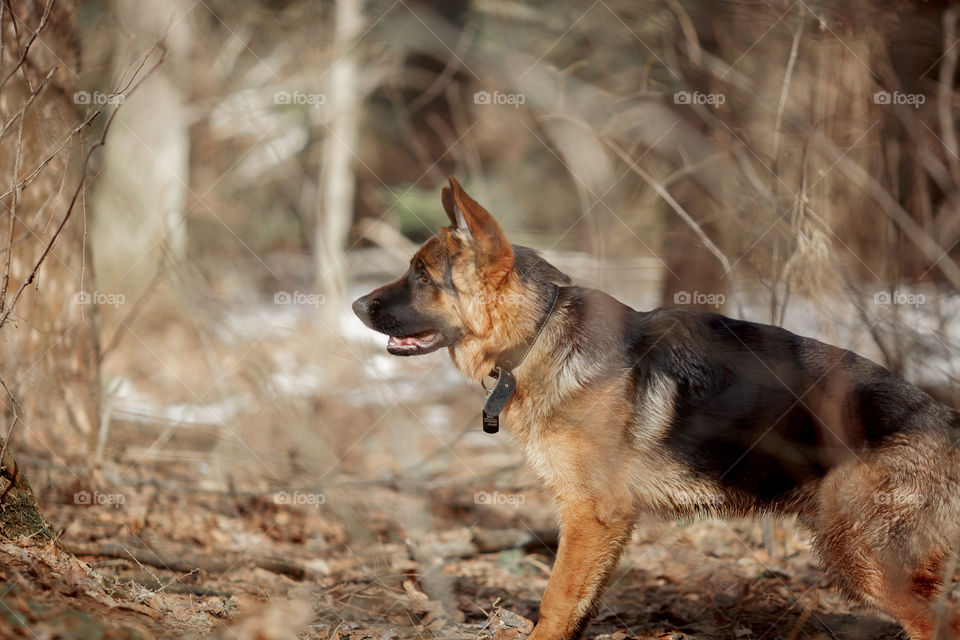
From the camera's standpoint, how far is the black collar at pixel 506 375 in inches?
168

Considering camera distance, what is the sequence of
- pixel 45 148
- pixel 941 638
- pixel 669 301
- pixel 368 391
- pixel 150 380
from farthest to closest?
pixel 150 380
pixel 368 391
pixel 669 301
pixel 45 148
pixel 941 638

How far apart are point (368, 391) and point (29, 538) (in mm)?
4975

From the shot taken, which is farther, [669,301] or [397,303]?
[669,301]

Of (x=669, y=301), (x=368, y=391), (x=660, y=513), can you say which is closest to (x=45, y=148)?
(x=368, y=391)

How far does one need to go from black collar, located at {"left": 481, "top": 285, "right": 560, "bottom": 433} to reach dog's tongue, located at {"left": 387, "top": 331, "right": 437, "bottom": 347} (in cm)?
50

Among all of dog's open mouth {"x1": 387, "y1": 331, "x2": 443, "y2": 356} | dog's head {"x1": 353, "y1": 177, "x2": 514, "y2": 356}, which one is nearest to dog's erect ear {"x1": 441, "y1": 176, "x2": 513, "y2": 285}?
dog's head {"x1": 353, "y1": 177, "x2": 514, "y2": 356}

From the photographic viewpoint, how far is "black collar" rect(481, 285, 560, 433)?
4.28 m

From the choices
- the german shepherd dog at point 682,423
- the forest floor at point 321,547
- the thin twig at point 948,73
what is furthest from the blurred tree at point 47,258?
the thin twig at point 948,73

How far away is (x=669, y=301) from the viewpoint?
805 centimetres

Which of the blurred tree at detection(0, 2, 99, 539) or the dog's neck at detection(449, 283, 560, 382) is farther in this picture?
the blurred tree at detection(0, 2, 99, 539)

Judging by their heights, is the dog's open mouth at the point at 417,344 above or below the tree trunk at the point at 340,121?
below

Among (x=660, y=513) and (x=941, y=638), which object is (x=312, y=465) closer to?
(x=660, y=513)

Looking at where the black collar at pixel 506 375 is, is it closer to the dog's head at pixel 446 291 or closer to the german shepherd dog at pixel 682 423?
the german shepherd dog at pixel 682 423

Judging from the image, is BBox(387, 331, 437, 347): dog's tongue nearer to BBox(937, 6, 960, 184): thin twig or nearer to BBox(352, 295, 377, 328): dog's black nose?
BBox(352, 295, 377, 328): dog's black nose
